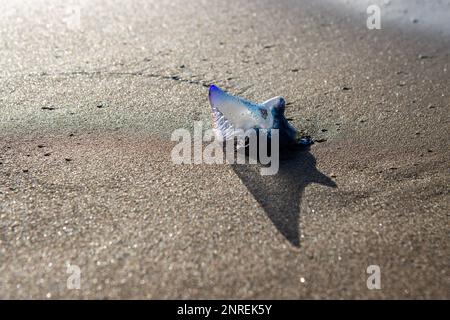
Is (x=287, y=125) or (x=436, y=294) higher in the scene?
(x=287, y=125)

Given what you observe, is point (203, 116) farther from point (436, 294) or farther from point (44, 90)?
point (436, 294)

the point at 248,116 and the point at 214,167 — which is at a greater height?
the point at 248,116

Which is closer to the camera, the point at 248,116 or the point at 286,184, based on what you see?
the point at 286,184

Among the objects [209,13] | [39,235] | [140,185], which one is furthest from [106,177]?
[209,13]

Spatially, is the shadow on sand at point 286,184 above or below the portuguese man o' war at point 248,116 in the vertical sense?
below
